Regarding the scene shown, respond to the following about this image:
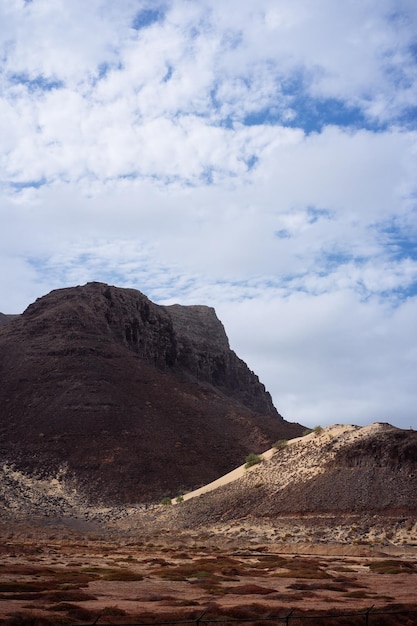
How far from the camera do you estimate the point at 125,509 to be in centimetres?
7281

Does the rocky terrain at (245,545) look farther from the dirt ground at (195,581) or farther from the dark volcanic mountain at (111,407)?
the dark volcanic mountain at (111,407)

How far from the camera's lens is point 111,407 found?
9694 cm

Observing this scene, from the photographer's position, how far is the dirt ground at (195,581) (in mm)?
20750

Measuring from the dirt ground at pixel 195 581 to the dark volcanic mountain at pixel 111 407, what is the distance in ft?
114

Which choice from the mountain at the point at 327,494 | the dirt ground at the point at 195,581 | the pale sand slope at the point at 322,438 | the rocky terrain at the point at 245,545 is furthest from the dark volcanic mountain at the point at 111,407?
the dirt ground at the point at 195,581

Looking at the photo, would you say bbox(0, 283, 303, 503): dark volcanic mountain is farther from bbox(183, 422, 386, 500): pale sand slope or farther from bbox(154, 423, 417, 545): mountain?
bbox(154, 423, 417, 545): mountain

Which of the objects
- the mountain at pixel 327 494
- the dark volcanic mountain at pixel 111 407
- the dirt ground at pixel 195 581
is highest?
the dark volcanic mountain at pixel 111 407

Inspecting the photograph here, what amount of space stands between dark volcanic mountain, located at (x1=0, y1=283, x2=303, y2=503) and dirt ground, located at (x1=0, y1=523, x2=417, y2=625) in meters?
34.7

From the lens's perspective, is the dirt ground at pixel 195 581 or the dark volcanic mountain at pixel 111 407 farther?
the dark volcanic mountain at pixel 111 407

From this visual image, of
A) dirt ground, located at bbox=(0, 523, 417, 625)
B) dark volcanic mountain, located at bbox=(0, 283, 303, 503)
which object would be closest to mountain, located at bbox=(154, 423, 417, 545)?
dirt ground, located at bbox=(0, 523, 417, 625)

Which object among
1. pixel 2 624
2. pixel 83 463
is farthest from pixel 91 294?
pixel 2 624

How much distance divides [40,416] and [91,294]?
32627 millimetres

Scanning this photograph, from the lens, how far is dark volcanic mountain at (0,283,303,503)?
84.2 m

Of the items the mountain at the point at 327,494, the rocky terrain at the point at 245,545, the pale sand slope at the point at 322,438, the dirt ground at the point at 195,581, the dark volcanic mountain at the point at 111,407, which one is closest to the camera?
the dirt ground at the point at 195,581
